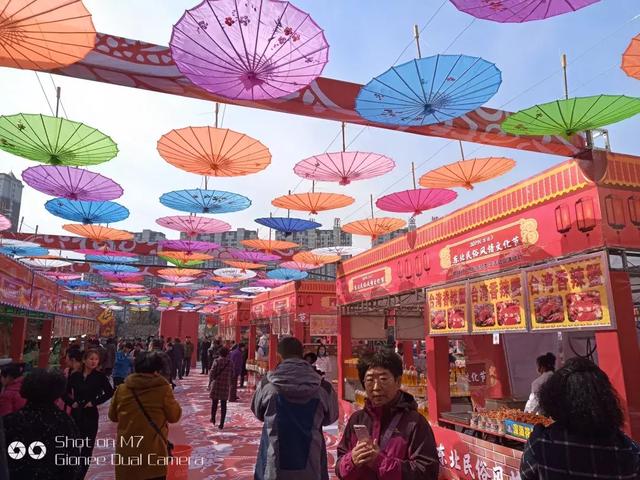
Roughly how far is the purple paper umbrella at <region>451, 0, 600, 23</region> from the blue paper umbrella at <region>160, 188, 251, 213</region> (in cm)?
656

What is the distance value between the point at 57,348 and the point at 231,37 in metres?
20.0

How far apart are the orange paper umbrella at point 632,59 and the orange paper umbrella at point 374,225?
22.5 ft

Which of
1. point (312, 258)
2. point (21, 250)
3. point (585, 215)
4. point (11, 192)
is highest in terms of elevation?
point (11, 192)

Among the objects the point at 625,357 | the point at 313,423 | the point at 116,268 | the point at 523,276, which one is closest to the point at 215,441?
the point at 313,423

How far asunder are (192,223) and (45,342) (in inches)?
392

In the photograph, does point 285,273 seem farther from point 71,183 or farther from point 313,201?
point 71,183

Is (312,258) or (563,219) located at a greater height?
(312,258)

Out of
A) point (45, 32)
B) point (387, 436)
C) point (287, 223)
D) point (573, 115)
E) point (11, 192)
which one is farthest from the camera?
point (11, 192)

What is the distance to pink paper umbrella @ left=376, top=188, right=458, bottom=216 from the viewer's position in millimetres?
8312

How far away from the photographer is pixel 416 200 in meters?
8.51

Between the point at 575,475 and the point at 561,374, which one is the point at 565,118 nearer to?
the point at 561,374

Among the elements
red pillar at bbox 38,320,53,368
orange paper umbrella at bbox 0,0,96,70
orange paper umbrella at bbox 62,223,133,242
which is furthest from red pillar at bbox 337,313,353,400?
red pillar at bbox 38,320,53,368

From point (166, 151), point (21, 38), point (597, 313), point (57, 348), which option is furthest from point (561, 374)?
point (57, 348)

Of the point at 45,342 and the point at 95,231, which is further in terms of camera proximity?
the point at 45,342
